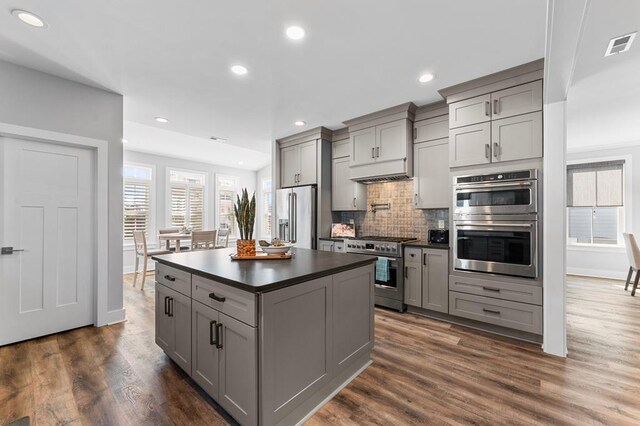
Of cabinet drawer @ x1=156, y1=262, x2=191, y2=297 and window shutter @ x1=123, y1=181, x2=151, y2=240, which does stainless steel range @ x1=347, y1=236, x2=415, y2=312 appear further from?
window shutter @ x1=123, y1=181, x2=151, y2=240

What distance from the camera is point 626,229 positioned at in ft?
17.9

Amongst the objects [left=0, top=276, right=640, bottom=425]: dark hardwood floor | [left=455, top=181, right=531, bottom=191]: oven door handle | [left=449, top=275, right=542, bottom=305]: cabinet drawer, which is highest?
[left=455, top=181, right=531, bottom=191]: oven door handle

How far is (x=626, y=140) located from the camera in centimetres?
529

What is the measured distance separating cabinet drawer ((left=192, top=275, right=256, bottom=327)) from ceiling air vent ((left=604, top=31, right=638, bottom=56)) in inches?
121

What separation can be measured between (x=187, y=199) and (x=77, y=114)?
168 inches

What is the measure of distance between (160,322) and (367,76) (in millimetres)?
3019

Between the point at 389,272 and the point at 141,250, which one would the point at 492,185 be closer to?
the point at 389,272

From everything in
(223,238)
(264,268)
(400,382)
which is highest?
(264,268)

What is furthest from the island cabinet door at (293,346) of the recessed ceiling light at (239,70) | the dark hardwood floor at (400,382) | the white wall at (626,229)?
the white wall at (626,229)

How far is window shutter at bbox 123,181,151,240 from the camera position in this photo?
6.27 m

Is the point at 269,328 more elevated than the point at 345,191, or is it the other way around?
the point at 345,191

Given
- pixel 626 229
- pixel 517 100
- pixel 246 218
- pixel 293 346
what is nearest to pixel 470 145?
pixel 517 100

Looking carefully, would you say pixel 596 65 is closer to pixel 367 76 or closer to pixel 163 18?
pixel 367 76

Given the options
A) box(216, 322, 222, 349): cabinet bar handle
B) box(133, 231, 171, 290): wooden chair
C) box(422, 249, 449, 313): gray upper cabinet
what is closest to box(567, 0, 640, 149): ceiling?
box(422, 249, 449, 313): gray upper cabinet
